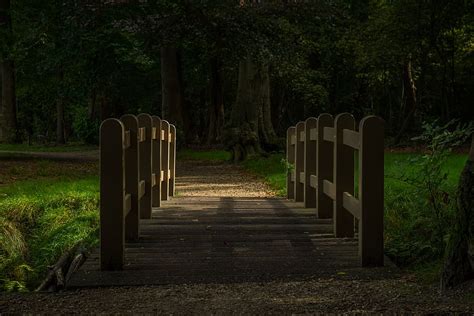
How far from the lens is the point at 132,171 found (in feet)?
24.7

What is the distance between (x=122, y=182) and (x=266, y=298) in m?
1.86

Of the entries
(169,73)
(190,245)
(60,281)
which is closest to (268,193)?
(190,245)

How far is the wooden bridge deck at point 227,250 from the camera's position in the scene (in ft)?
19.6

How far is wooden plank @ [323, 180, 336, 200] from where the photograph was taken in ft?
25.6

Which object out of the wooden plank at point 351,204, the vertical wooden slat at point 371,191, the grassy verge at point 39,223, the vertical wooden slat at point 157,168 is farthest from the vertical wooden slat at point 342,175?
the vertical wooden slat at point 157,168

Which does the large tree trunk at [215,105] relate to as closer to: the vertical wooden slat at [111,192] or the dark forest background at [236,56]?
the dark forest background at [236,56]

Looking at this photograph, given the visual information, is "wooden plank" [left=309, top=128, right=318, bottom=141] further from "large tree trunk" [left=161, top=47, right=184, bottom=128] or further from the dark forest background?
"large tree trunk" [left=161, top=47, right=184, bottom=128]

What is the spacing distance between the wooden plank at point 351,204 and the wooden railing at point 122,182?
2152 millimetres

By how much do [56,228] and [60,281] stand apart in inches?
147

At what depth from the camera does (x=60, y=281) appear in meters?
6.25

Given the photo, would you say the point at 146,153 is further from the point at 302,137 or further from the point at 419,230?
the point at 419,230

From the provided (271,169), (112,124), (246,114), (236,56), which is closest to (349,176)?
(112,124)

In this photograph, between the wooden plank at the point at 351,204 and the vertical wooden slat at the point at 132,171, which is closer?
the wooden plank at the point at 351,204

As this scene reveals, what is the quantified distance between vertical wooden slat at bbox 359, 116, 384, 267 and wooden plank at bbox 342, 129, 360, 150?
24 centimetres
